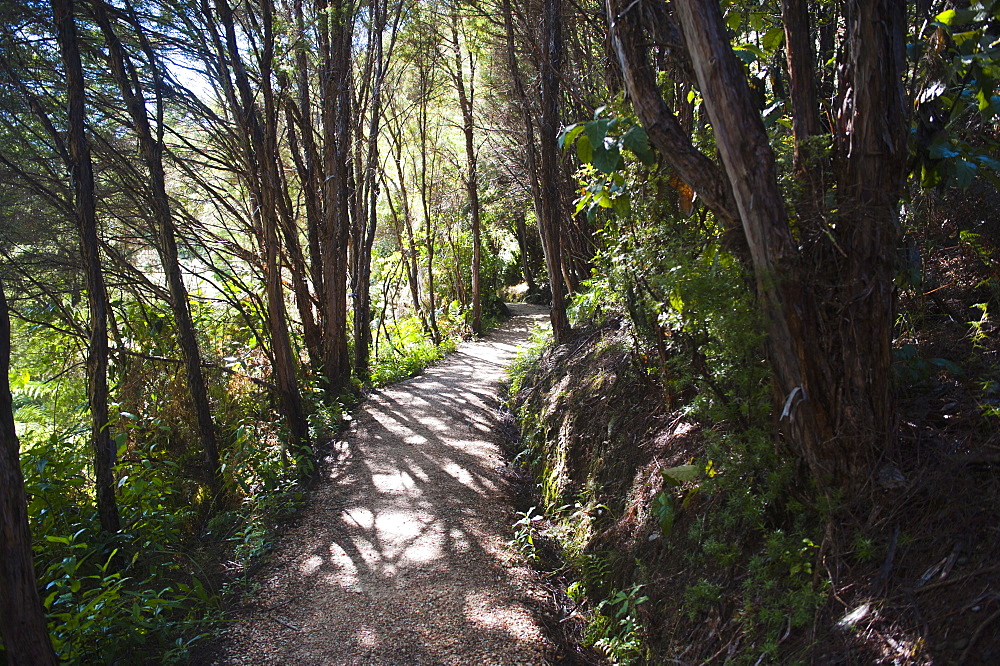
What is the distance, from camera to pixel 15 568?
2.78m

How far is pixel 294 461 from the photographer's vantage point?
6.40 m

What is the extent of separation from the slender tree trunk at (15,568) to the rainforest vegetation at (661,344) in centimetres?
1

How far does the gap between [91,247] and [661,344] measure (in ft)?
13.9

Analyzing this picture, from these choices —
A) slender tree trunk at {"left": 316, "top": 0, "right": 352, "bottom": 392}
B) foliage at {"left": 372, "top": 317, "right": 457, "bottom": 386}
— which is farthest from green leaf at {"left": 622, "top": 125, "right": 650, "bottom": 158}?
foliage at {"left": 372, "top": 317, "right": 457, "bottom": 386}

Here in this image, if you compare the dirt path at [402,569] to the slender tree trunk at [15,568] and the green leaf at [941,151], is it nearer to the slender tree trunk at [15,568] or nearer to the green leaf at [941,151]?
the slender tree trunk at [15,568]

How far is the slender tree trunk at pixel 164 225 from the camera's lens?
5418 millimetres

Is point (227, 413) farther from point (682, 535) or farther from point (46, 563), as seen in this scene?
point (682, 535)

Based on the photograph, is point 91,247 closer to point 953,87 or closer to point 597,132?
point 597,132

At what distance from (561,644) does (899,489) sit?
79.5 inches

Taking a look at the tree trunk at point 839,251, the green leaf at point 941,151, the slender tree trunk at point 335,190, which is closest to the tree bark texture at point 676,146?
the tree trunk at point 839,251

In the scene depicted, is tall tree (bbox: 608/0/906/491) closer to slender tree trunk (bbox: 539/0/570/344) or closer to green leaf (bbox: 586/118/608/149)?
green leaf (bbox: 586/118/608/149)

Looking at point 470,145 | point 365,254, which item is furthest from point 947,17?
point 470,145

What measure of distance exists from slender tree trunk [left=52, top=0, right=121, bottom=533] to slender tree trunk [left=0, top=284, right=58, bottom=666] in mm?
1916

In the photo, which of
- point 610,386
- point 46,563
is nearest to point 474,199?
point 610,386
